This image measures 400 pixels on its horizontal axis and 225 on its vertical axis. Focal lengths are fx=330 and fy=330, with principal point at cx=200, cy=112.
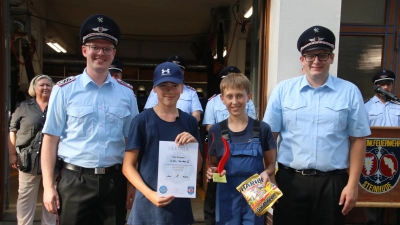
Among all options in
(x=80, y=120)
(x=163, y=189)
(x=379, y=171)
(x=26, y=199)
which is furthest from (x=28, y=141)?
(x=379, y=171)

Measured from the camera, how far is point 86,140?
229 centimetres

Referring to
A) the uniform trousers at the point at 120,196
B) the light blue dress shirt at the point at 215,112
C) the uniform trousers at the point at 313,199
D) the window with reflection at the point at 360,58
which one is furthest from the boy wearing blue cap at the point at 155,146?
the window with reflection at the point at 360,58

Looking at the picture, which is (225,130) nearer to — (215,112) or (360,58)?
(215,112)

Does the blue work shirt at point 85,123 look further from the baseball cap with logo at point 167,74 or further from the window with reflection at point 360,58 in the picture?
the window with reflection at point 360,58

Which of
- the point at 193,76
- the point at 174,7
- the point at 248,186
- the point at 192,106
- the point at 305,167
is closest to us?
the point at 248,186

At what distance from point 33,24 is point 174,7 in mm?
4006

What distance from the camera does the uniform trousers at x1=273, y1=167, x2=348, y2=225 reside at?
2.40 m

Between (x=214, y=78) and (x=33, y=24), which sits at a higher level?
(x=33, y=24)

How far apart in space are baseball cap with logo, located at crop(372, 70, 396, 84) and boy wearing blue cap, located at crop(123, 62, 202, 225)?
10.9ft

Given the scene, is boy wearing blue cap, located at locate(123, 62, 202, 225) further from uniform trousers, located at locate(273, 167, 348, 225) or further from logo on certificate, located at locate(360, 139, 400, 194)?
logo on certificate, located at locate(360, 139, 400, 194)

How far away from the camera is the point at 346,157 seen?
247 centimetres

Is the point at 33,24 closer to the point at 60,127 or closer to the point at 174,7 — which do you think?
the point at 174,7

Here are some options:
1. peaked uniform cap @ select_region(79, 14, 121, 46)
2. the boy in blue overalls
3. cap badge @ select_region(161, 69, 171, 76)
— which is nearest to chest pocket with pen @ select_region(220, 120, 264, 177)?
the boy in blue overalls

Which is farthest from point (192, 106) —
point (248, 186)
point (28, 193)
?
point (248, 186)
